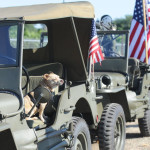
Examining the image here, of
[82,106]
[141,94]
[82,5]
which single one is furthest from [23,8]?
[141,94]

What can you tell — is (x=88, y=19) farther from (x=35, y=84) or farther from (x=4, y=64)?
(x=4, y=64)

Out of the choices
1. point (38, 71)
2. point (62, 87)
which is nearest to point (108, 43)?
point (38, 71)

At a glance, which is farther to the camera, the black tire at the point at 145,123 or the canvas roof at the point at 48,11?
the black tire at the point at 145,123

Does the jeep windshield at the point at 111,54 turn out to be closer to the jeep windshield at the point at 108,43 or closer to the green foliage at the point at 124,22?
the jeep windshield at the point at 108,43

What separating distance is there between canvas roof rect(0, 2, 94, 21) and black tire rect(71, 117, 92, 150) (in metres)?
1.16

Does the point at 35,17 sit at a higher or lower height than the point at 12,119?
higher

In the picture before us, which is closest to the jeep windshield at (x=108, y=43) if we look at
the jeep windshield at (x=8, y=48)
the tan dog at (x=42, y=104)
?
the tan dog at (x=42, y=104)

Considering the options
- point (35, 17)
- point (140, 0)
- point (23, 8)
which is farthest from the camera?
point (140, 0)

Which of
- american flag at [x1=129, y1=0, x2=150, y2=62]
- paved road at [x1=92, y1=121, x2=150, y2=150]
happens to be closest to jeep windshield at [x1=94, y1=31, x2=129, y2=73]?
american flag at [x1=129, y1=0, x2=150, y2=62]

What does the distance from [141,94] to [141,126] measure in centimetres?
54

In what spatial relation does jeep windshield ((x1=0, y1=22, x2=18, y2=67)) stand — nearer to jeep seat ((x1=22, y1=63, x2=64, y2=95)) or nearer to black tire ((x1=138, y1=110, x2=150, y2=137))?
jeep seat ((x1=22, y1=63, x2=64, y2=95))

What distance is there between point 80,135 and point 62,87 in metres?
0.79

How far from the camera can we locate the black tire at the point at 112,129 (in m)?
6.02

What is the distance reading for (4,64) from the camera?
4.58 m
